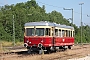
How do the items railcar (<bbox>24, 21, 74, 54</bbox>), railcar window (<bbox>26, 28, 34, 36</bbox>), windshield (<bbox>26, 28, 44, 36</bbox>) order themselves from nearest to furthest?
railcar (<bbox>24, 21, 74, 54</bbox>)
windshield (<bbox>26, 28, 44, 36</bbox>)
railcar window (<bbox>26, 28, 34, 36</bbox>)

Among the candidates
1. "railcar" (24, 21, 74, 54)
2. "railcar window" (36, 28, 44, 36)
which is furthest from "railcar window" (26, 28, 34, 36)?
"railcar window" (36, 28, 44, 36)

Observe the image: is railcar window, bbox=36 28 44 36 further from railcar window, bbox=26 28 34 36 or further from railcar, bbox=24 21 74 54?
railcar window, bbox=26 28 34 36

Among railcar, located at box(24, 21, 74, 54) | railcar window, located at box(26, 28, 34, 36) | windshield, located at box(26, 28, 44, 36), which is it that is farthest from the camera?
railcar window, located at box(26, 28, 34, 36)

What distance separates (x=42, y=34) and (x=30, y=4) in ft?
301

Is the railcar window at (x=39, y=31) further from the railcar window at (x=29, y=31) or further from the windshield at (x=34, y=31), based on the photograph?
the railcar window at (x=29, y=31)

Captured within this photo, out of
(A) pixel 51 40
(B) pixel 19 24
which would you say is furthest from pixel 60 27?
(B) pixel 19 24

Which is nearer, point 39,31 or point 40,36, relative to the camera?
point 40,36

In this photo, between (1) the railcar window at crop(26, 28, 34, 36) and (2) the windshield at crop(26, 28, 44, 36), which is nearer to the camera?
(2) the windshield at crop(26, 28, 44, 36)

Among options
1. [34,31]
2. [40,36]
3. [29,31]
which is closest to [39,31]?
[34,31]

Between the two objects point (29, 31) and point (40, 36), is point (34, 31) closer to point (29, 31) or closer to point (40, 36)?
point (29, 31)

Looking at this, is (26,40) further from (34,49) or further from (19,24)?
(19,24)

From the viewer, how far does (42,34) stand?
1027 inches

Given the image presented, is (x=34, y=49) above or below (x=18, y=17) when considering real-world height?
below

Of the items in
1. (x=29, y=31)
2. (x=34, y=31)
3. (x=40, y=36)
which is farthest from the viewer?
(x=29, y=31)
